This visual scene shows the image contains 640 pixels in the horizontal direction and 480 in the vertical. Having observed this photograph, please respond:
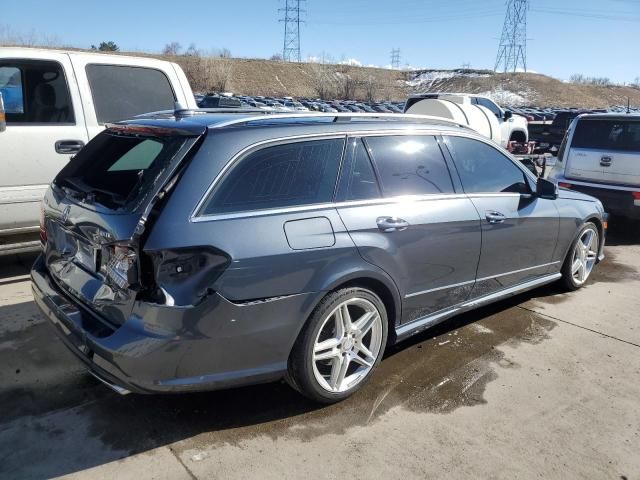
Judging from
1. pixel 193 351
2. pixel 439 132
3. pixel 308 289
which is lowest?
pixel 193 351

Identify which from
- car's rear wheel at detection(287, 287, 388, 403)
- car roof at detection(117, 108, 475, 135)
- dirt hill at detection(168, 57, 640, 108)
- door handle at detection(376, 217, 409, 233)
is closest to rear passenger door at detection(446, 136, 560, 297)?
car roof at detection(117, 108, 475, 135)

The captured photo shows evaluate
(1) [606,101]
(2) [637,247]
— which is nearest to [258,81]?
(1) [606,101]

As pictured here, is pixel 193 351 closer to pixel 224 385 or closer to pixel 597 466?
pixel 224 385

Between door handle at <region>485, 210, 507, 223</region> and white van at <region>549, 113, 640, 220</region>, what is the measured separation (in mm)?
4159

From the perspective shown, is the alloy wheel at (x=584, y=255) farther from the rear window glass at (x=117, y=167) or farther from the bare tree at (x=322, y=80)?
the bare tree at (x=322, y=80)

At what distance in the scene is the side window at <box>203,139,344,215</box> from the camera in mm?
2754

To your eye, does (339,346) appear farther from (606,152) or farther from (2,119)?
(606,152)

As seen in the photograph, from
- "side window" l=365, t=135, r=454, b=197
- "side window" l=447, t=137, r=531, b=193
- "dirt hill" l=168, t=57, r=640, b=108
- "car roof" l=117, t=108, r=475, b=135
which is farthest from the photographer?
"dirt hill" l=168, t=57, r=640, b=108

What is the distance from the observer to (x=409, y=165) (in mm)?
3639

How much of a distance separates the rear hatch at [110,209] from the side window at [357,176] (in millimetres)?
907

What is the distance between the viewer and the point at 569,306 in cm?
507

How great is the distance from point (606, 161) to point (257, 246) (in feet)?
21.9

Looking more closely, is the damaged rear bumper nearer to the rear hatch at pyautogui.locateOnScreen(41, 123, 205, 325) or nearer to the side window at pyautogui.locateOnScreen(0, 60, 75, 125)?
the rear hatch at pyautogui.locateOnScreen(41, 123, 205, 325)

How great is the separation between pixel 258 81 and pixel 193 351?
75.0 m
